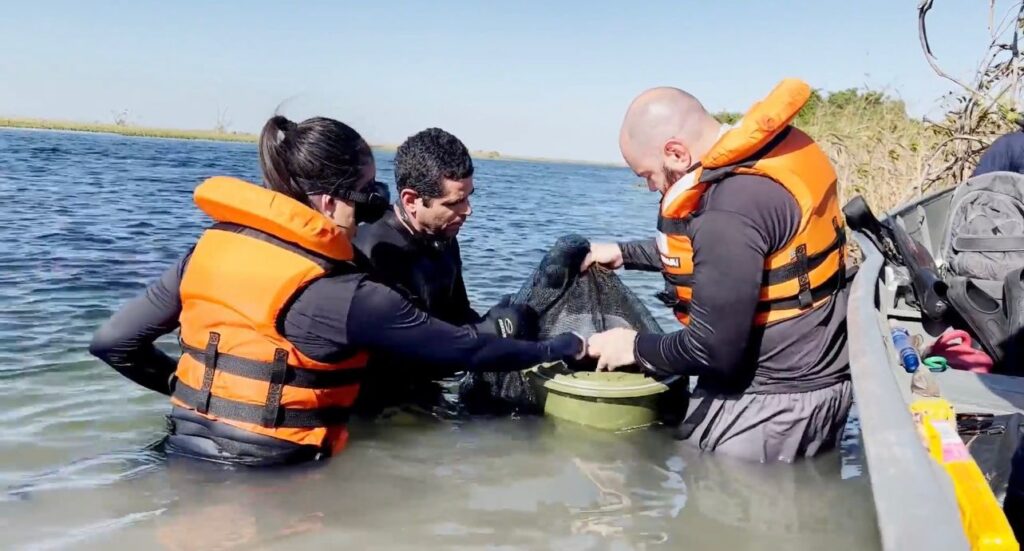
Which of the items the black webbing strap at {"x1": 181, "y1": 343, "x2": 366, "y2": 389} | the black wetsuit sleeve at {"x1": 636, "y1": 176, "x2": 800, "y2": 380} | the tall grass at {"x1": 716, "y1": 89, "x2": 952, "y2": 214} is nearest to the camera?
the black wetsuit sleeve at {"x1": 636, "y1": 176, "x2": 800, "y2": 380}

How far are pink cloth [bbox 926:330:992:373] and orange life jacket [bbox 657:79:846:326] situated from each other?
1.28 m

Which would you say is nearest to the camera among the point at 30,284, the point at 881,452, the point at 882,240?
the point at 881,452

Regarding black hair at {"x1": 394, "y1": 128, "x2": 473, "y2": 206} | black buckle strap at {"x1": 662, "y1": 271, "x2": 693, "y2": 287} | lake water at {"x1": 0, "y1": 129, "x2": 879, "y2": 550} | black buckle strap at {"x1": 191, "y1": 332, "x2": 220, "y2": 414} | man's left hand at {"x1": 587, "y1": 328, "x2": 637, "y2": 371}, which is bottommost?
lake water at {"x1": 0, "y1": 129, "x2": 879, "y2": 550}

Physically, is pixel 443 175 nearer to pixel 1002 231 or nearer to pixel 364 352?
pixel 364 352

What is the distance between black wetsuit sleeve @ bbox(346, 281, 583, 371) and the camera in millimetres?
3178

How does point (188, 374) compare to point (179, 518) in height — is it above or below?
above

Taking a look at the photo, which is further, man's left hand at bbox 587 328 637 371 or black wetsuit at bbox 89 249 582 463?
man's left hand at bbox 587 328 637 371

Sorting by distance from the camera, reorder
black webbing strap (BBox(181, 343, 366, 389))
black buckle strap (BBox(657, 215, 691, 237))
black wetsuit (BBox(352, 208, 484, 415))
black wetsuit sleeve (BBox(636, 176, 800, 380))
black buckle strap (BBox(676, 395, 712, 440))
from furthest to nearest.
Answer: black wetsuit (BBox(352, 208, 484, 415))
black buckle strap (BBox(676, 395, 712, 440))
black buckle strap (BBox(657, 215, 691, 237))
black webbing strap (BBox(181, 343, 366, 389))
black wetsuit sleeve (BBox(636, 176, 800, 380))

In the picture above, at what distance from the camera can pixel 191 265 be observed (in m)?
3.25

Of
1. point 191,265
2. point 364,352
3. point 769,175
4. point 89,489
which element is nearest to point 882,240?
point 769,175

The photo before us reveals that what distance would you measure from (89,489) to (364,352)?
4.37 feet

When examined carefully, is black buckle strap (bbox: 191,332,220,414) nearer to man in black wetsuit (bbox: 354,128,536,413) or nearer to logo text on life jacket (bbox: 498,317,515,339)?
man in black wetsuit (bbox: 354,128,536,413)

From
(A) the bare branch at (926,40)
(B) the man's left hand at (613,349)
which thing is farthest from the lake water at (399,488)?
(A) the bare branch at (926,40)

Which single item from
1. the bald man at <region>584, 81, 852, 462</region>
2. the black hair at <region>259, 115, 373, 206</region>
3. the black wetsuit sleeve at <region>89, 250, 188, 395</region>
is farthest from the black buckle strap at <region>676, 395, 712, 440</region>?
the black wetsuit sleeve at <region>89, 250, 188, 395</region>
